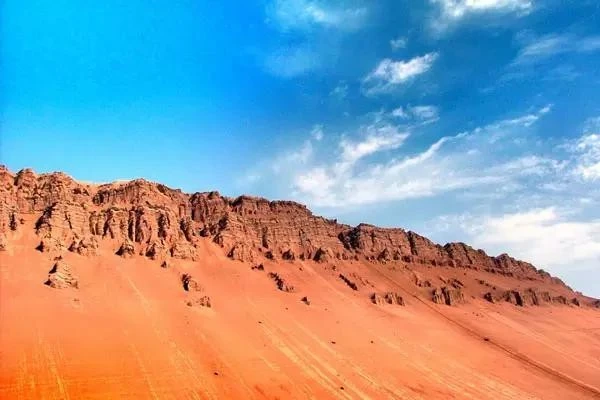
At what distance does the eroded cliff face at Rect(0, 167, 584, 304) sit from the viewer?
152ft

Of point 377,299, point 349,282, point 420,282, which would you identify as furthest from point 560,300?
point 349,282

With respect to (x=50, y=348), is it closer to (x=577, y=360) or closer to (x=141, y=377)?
(x=141, y=377)

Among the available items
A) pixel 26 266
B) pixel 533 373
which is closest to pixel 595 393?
pixel 533 373

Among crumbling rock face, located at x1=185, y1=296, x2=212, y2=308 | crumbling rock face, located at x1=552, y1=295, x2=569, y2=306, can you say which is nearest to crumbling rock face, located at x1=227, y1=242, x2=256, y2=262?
crumbling rock face, located at x1=185, y1=296, x2=212, y2=308

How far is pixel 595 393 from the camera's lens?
4441cm

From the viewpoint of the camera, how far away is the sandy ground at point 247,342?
3117 centimetres

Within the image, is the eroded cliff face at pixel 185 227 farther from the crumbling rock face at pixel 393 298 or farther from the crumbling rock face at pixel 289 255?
the crumbling rock face at pixel 393 298

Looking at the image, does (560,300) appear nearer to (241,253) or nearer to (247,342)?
(241,253)

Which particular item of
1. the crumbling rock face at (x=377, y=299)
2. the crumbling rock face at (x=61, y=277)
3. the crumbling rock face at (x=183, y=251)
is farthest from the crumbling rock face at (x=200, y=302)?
the crumbling rock face at (x=377, y=299)

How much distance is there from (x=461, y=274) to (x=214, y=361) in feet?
180

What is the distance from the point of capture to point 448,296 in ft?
218

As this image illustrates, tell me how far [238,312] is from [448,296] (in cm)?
3369

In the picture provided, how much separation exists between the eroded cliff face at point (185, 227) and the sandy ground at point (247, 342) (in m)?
2.44

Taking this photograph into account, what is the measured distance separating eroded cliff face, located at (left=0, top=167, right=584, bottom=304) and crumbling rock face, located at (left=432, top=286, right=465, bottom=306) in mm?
351
